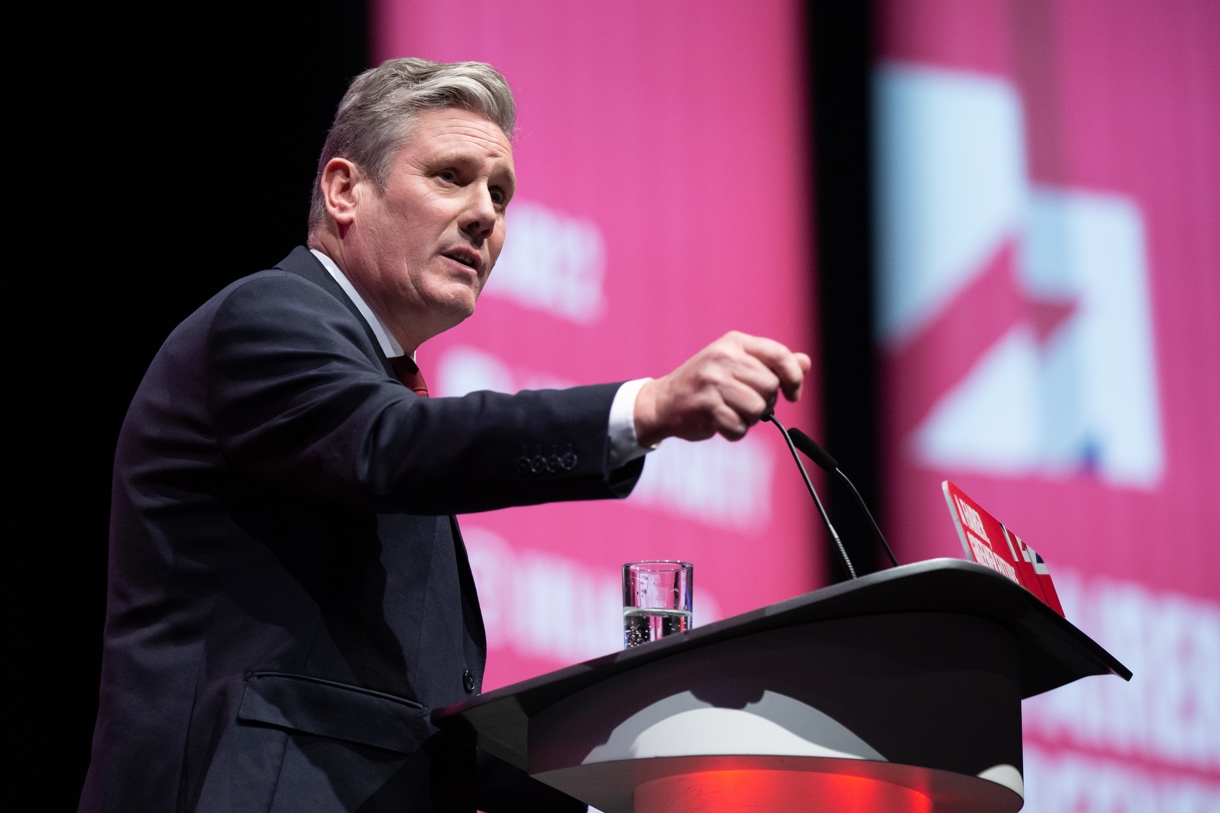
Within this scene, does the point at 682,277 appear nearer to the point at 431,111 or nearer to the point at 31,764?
the point at 431,111

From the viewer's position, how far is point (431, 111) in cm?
184

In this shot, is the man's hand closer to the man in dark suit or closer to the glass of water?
the man in dark suit

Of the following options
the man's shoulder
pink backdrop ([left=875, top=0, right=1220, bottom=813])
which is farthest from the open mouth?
pink backdrop ([left=875, top=0, right=1220, bottom=813])

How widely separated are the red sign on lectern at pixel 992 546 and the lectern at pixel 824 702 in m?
0.06

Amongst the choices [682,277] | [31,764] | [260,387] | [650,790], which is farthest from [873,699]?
[682,277]

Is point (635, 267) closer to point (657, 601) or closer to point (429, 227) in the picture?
point (429, 227)

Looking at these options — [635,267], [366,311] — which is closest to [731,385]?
[366,311]

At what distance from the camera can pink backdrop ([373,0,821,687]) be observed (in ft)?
10.1

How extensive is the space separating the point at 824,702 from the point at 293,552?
1.93 ft

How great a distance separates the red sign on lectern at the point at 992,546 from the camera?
1236mm

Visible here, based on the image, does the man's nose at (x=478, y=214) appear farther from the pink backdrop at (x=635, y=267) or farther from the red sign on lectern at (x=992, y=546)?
the pink backdrop at (x=635, y=267)

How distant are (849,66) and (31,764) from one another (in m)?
3.03

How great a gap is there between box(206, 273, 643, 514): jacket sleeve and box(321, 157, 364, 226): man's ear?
1.72ft

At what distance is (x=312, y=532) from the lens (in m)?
1.37
